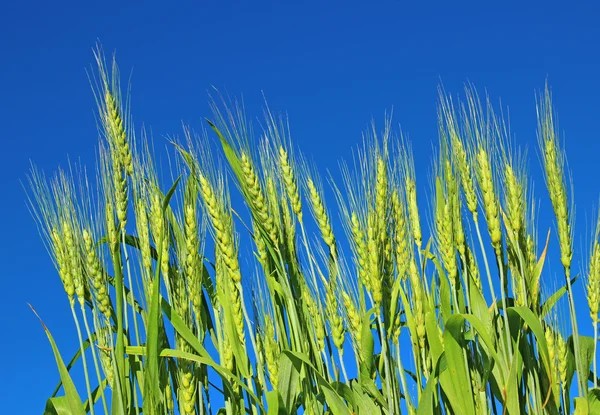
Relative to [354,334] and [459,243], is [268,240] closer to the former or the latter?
[354,334]

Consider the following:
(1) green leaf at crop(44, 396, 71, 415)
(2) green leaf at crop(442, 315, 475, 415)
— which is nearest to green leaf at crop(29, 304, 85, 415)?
(1) green leaf at crop(44, 396, 71, 415)

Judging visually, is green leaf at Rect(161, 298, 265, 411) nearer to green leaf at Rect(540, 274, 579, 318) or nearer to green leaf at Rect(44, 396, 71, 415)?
green leaf at Rect(44, 396, 71, 415)

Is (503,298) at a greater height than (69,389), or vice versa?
(503,298)

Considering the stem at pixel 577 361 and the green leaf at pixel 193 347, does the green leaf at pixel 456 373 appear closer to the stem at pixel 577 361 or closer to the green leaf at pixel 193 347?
the stem at pixel 577 361

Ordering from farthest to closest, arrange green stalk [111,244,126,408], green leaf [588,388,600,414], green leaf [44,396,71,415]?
green leaf [588,388,600,414]
green leaf [44,396,71,415]
green stalk [111,244,126,408]

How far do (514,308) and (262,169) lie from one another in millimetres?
843

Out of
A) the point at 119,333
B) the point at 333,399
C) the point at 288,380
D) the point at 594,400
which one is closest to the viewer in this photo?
the point at 119,333

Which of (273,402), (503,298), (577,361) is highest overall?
(503,298)

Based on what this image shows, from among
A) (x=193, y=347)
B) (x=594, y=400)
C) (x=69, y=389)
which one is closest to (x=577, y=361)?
(x=594, y=400)

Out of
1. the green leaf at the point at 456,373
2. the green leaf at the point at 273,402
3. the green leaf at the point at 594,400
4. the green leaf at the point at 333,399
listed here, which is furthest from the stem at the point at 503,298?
the green leaf at the point at 273,402

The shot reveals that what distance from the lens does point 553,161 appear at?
7.54 feet

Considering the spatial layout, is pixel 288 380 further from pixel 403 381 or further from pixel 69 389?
pixel 69 389

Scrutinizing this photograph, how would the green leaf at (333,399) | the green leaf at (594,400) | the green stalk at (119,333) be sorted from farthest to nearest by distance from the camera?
1. the green leaf at (594,400)
2. the green leaf at (333,399)
3. the green stalk at (119,333)

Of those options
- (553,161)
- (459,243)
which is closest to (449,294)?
(459,243)
